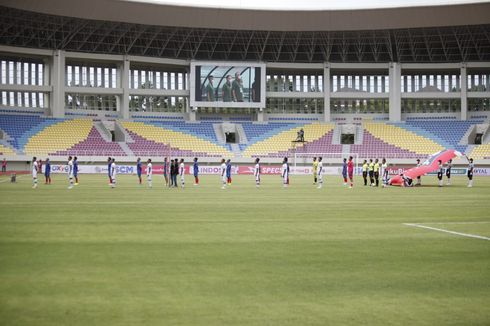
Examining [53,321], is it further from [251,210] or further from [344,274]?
[251,210]

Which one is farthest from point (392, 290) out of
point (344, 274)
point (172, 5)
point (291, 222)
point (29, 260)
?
point (172, 5)

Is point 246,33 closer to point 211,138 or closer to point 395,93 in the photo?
point 211,138

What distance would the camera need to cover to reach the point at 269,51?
3046 inches

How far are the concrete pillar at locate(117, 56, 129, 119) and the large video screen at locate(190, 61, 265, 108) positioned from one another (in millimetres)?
7552

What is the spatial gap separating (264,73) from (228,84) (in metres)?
4.54

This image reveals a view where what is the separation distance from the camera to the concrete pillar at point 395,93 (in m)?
75.2

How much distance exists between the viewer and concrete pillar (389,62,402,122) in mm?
75225

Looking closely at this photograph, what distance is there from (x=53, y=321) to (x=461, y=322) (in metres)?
4.22

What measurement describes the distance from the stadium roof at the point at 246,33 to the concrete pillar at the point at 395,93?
1.20m

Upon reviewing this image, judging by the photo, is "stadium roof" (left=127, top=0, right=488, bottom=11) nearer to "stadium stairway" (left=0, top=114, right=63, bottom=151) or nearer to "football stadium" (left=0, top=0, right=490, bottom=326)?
"football stadium" (left=0, top=0, right=490, bottom=326)

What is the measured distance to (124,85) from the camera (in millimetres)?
72062

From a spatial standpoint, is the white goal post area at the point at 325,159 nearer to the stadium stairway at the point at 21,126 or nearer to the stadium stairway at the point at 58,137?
the stadium stairway at the point at 58,137

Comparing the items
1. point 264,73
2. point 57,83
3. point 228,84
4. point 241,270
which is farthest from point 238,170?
point 241,270

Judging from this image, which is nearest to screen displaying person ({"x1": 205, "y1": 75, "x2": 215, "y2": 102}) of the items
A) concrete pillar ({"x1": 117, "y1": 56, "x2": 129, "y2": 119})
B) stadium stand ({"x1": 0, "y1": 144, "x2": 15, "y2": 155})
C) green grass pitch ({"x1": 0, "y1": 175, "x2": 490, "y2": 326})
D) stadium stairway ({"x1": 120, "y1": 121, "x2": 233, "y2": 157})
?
stadium stairway ({"x1": 120, "y1": 121, "x2": 233, "y2": 157})
